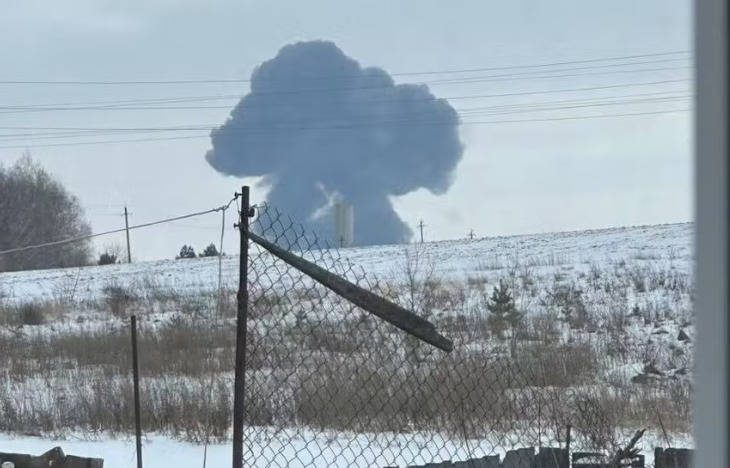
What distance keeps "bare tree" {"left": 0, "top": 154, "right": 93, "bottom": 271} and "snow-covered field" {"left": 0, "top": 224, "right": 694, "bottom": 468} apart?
85.3 ft

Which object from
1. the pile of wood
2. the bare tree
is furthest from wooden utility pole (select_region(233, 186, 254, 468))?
the bare tree

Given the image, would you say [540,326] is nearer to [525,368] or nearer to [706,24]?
[525,368]

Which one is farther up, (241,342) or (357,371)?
(241,342)

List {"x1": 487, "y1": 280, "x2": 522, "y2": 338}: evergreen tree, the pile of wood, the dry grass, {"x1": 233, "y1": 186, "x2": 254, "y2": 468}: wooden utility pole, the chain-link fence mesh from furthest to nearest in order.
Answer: {"x1": 487, "y1": 280, "x2": 522, "y2": 338}: evergreen tree < the dry grass < the chain-link fence mesh < the pile of wood < {"x1": 233, "y1": 186, "x2": 254, "y2": 468}: wooden utility pole

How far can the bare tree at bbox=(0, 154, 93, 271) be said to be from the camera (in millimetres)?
42719

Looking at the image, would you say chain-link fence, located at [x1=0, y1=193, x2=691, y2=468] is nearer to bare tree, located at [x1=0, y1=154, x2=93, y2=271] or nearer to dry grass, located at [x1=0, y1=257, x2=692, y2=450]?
dry grass, located at [x1=0, y1=257, x2=692, y2=450]

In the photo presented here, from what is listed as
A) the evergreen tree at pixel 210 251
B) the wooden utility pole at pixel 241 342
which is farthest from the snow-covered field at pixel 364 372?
the evergreen tree at pixel 210 251

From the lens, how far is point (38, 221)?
43844mm

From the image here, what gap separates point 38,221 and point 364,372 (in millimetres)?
39658

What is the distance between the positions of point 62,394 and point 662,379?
572 centimetres

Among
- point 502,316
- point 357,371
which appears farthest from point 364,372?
point 502,316

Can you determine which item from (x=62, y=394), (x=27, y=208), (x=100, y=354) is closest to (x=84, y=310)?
(x=100, y=354)

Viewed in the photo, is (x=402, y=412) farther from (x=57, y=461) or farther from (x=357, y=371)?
(x=57, y=461)

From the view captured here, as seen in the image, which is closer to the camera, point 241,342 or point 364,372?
point 241,342
